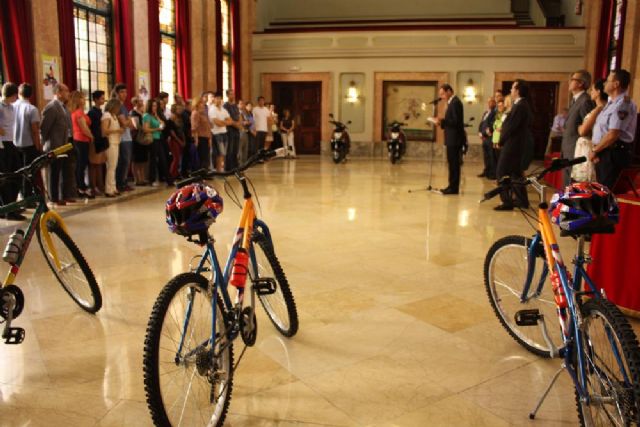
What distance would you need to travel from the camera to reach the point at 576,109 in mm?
5582

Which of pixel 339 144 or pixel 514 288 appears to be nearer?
pixel 514 288

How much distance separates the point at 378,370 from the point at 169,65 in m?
10.5

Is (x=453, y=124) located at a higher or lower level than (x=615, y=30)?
lower

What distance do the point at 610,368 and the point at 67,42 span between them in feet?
27.1

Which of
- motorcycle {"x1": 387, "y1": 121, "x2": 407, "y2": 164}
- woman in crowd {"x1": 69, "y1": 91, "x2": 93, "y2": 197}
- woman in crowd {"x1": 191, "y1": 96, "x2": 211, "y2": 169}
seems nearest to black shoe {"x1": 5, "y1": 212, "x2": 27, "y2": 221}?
woman in crowd {"x1": 69, "y1": 91, "x2": 93, "y2": 197}

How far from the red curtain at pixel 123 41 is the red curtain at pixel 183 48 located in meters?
1.95

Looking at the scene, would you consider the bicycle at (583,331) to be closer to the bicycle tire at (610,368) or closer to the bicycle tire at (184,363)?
the bicycle tire at (610,368)

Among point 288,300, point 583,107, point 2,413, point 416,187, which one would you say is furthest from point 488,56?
point 2,413

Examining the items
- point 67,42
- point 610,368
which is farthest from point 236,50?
point 610,368

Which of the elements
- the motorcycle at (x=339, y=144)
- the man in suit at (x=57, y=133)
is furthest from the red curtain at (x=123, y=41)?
the motorcycle at (x=339, y=144)

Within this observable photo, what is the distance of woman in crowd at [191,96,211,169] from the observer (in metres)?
Answer: 9.83

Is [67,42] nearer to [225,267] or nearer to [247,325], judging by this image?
[225,267]

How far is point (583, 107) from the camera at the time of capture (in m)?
5.52

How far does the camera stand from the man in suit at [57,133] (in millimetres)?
6594
